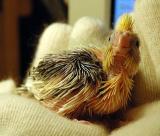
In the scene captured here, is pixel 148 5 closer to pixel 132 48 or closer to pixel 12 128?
pixel 132 48

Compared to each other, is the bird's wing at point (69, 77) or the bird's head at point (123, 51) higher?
the bird's head at point (123, 51)

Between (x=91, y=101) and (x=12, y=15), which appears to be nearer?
(x=91, y=101)

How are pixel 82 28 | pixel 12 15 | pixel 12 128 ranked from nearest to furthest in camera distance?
pixel 12 128
pixel 82 28
pixel 12 15

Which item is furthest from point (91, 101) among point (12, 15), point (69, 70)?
point (12, 15)

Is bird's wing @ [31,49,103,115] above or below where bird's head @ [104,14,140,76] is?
below

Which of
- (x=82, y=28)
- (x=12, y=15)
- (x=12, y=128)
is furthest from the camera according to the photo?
(x=12, y=15)
